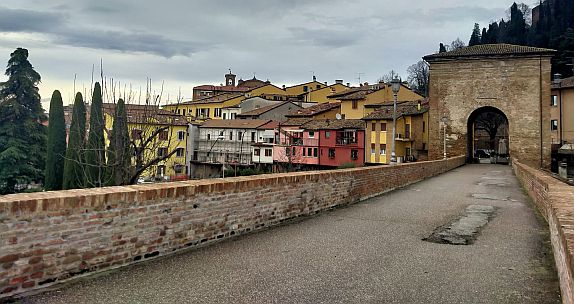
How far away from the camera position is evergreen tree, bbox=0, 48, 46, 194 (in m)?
33.2

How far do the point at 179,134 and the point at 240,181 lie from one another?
47.5m

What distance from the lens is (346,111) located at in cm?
5622

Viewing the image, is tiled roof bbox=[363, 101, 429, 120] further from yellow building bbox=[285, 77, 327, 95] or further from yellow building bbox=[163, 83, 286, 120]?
yellow building bbox=[285, 77, 327, 95]

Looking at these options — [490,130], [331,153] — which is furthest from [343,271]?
[490,130]

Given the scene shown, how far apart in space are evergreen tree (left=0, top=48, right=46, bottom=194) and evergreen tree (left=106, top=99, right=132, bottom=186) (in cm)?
2298

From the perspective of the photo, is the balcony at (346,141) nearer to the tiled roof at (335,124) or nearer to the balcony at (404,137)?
the tiled roof at (335,124)

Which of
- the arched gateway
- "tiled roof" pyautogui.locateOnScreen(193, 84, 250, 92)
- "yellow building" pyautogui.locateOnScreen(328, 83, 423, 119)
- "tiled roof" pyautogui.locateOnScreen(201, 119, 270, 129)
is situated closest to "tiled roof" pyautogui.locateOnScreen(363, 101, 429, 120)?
the arched gateway

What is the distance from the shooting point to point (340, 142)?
4791cm

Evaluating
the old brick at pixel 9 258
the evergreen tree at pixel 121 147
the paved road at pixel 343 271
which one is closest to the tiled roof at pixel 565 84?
the paved road at pixel 343 271

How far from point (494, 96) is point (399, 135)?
38.5 ft

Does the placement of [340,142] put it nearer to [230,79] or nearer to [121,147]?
[121,147]

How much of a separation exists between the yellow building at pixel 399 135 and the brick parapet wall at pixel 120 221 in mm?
37795

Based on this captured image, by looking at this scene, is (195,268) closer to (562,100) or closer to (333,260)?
(333,260)

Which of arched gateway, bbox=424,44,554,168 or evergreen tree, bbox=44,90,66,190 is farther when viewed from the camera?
arched gateway, bbox=424,44,554,168
